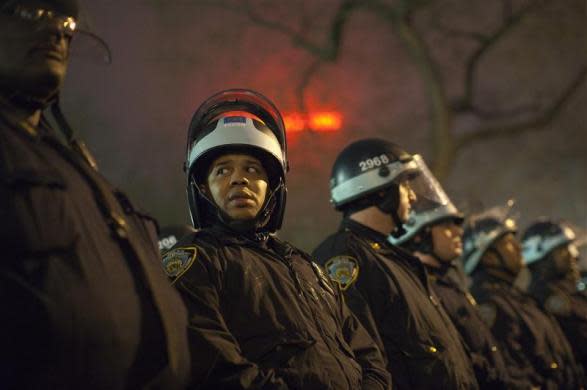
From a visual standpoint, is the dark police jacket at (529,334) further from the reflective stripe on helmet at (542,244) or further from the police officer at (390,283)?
the police officer at (390,283)

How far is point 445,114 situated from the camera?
55.4ft

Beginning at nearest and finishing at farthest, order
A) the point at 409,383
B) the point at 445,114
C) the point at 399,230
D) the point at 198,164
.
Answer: the point at 198,164 → the point at 409,383 → the point at 399,230 → the point at 445,114

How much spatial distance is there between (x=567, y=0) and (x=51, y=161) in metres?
17.2

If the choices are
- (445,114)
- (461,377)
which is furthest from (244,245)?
(445,114)

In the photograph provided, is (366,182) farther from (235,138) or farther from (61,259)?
(61,259)

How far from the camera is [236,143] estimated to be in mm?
3912

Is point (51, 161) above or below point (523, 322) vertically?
above

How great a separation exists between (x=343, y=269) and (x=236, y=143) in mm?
1284

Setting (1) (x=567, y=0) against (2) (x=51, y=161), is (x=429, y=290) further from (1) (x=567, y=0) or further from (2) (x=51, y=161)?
(1) (x=567, y=0)

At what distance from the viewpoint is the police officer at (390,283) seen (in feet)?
15.0

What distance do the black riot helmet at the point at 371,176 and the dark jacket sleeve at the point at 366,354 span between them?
192 cm

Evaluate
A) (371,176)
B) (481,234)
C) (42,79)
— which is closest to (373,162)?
(371,176)

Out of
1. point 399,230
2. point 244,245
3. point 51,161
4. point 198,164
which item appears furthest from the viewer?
point 399,230

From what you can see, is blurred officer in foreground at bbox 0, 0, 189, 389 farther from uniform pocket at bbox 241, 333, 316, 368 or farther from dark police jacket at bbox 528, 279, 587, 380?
dark police jacket at bbox 528, 279, 587, 380
